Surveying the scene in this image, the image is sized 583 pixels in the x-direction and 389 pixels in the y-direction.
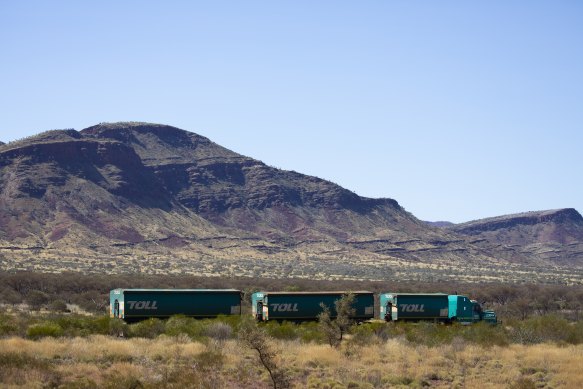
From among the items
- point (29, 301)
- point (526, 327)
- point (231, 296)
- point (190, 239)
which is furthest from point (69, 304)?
point (190, 239)

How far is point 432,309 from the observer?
50.7 metres

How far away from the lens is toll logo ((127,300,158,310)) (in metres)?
44.5

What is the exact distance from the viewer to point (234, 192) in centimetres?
19738

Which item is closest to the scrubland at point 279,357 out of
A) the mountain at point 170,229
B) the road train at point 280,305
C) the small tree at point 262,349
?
the small tree at point 262,349

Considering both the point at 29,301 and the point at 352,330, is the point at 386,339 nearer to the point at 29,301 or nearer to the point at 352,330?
the point at 352,330

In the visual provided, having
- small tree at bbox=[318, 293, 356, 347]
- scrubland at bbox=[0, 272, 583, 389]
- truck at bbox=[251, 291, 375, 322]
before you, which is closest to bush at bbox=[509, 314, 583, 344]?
scrubland at bbox=[0, 272, 583, 389]

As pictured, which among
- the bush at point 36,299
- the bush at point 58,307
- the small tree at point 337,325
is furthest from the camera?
the bush at point 36,299

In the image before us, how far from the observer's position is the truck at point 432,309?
164 ft

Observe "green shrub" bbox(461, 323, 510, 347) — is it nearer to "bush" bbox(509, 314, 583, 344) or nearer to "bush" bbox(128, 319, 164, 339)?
"bush" bbox(509, 314, 583, 344)

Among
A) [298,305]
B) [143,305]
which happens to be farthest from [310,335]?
[143,305]

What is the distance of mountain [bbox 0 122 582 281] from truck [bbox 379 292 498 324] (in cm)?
5802

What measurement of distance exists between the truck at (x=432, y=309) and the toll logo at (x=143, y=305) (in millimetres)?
15448

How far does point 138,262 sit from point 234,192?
74344mm

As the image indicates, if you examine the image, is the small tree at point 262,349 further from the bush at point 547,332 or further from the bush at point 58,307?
the bush at point 58,307
